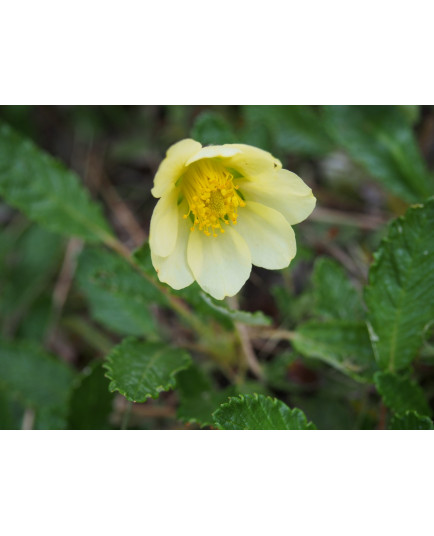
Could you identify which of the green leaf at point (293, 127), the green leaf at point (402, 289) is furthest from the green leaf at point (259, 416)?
the green leaf at point (293, 127)

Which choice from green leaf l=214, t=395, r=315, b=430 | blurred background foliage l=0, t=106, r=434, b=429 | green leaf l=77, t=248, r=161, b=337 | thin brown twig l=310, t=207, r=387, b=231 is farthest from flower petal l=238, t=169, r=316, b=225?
thin brown twig l=310, t=207, r=387, b=231

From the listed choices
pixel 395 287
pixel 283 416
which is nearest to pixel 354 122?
pixel 395 287

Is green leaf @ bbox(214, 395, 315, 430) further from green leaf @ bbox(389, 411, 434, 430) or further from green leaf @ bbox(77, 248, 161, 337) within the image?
green leaf @ bbox(77, 248, 161, 337)

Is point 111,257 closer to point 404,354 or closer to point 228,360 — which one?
point 228,360

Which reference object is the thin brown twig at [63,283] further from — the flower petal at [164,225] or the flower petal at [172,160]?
the flower petal at [172,160]

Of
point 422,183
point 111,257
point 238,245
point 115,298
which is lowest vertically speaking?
point 115,298

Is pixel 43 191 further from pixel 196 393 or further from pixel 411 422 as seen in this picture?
pixel 411 422

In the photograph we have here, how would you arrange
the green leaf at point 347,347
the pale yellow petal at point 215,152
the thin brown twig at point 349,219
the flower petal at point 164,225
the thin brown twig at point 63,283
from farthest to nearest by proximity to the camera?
the thin brown twig at point 63,283 < the thin brown twig at point 349,219 < the green leaf at point 347,347 < the flower petal at point 164,225 < the pale yellow petal at point 215,152
